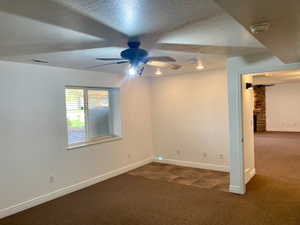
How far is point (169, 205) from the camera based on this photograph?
3.53m

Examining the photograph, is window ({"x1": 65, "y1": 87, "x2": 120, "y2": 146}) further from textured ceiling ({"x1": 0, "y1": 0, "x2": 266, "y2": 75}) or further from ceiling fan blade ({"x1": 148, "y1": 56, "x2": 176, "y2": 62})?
ceiling fan blade ({"x1": 148, "y1": 56, "x2": 176, "y2": 62})

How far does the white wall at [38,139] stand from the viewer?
136 inches

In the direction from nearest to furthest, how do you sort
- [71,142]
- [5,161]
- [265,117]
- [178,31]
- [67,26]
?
[67,26], [178,31], [5,161], [71,142], [265,117]

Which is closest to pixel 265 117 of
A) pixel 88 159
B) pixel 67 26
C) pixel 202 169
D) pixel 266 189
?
pixel 202 169

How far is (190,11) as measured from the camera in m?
1.85

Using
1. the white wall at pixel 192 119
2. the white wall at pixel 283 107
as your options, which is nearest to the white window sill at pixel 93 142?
the white wall at pixel 192 119

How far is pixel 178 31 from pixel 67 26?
1.06 metres

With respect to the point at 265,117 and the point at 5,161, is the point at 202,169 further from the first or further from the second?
A: the point at 265,117

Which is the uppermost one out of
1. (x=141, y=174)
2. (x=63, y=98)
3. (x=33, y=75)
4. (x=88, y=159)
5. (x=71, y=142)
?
(x=33, y=75)

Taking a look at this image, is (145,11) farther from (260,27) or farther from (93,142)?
(93,142)

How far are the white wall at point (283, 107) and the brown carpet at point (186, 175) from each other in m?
7.38

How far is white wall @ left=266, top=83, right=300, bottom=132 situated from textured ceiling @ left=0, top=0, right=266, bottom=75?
28.2 feet

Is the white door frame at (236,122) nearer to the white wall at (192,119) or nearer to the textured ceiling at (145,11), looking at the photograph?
the white wall at (192,119)

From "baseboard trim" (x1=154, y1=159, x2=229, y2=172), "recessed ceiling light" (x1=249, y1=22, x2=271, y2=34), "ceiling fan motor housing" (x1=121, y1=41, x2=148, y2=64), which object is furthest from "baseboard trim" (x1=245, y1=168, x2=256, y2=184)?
"recessed ceiling light" (x1=249, y1=22, x2=271, y2=34)
